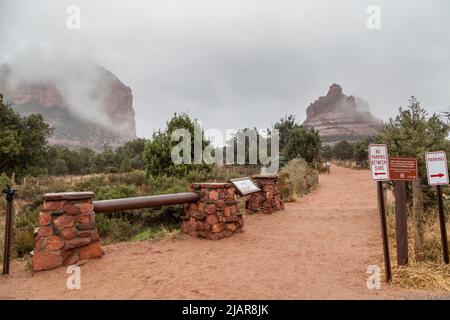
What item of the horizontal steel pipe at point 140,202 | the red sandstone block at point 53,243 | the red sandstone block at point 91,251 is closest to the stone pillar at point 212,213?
the horizontal steel pipe at point 140,202

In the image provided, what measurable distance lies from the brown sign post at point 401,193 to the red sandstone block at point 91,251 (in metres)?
4.60

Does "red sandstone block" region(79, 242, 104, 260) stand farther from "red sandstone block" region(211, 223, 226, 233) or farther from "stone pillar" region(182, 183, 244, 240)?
"red sandstone block" region(211, 223, 226, 233)

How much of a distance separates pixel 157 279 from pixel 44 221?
2009 mm

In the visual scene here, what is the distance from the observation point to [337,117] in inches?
5645

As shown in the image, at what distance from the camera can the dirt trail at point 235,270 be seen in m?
3.56

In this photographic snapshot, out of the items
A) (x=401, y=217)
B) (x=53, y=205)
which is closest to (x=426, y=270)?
(x=401, y=217)

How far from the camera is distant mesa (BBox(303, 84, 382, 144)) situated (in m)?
113

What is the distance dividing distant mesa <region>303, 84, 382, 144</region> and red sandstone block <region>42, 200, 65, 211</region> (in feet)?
342

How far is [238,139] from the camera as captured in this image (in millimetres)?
33750

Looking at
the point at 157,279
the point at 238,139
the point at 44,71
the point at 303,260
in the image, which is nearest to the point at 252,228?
the point at 303,260

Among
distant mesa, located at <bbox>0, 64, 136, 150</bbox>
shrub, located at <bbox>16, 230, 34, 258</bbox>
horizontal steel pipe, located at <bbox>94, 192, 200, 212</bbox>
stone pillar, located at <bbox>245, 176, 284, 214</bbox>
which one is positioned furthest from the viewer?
distant mesa, located at <bbox>0, 64, 136, 150</bbox>

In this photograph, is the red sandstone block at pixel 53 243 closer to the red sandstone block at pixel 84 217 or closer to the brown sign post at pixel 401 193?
the red sandstone block at pixel 84 217

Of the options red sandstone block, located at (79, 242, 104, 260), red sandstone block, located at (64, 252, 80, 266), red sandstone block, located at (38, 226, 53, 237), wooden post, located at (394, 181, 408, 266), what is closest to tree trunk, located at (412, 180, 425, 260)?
wooden post, located at (394, 181, 408, 266)
